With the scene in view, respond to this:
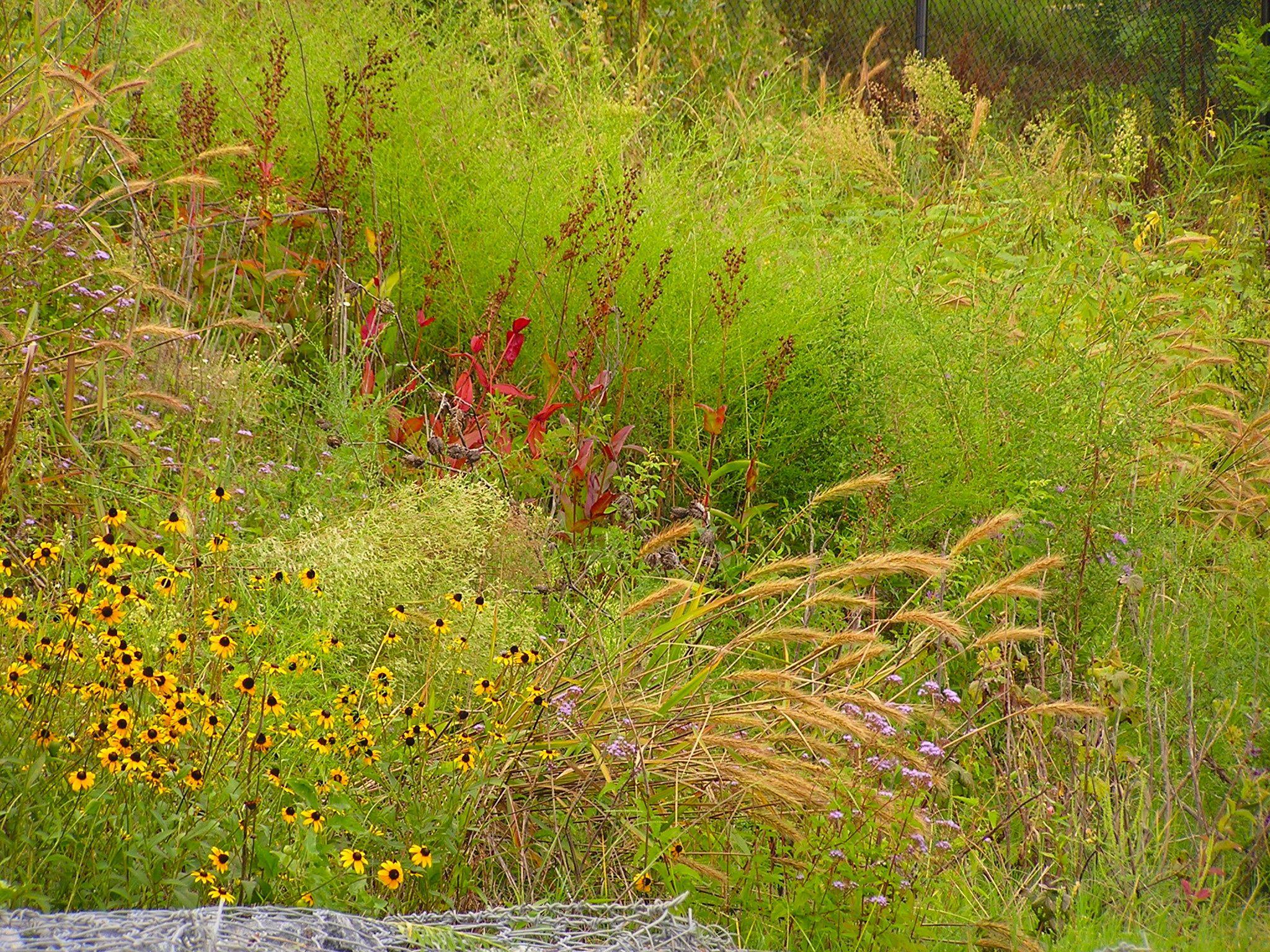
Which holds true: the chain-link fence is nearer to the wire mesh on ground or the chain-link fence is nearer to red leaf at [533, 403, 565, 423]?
red leaf at [533, 403, 565, 423]

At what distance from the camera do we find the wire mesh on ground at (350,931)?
1435 mm

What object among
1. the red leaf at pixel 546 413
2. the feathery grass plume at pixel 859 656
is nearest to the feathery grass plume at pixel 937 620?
the feathery grass plume at pixel 859 656

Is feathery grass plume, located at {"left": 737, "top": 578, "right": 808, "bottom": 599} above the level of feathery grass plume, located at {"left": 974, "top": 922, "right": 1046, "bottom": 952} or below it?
above

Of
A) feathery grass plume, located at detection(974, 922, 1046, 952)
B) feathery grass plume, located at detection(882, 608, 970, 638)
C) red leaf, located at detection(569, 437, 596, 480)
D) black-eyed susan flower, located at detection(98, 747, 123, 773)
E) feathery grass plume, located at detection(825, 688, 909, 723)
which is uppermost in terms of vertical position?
black-eyed susan flower, located at detection(98, 747, 123, 773)

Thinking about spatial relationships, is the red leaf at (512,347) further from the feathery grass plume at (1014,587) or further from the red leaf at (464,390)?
the feathery grass plume at (1014,587)

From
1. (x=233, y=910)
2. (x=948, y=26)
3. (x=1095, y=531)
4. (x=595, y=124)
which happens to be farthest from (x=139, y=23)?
(x=948, y=26)

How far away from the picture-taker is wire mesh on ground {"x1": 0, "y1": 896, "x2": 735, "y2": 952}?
4.71 feet

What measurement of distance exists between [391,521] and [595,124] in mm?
2370

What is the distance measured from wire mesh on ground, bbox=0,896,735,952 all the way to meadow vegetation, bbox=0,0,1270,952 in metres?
0.20

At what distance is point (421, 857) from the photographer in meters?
1.86

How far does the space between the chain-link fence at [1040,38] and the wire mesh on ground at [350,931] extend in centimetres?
872

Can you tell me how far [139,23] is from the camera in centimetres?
528

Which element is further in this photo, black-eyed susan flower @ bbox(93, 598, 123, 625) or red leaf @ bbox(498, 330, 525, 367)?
red leaf @ bbox(498, 330, 525, 367)

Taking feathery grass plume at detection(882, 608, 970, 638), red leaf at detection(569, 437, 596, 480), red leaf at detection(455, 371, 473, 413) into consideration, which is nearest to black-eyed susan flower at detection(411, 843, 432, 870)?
feathery grass plume at detection(882, 608, 970, 638)
